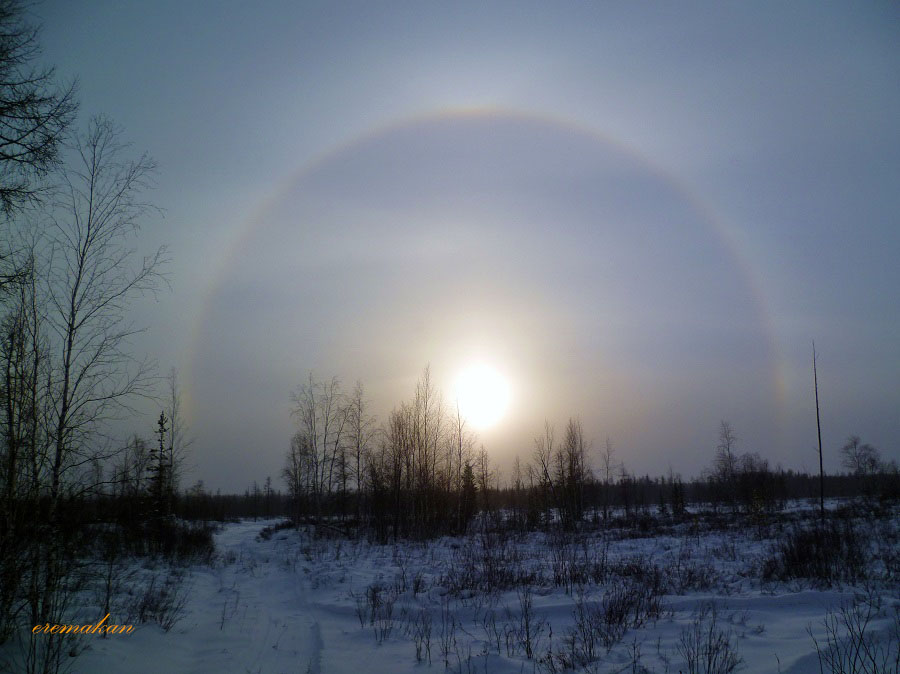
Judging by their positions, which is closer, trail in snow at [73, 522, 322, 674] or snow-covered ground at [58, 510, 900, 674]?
snow-covered ground at [58, 510, 900, 674]

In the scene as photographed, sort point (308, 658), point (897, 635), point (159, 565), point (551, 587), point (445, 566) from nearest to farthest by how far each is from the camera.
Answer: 1. point (897, 635)
2. point (308, 658)
3. point (551, 587)
4. point (445, 566)
5. point (159, 565)

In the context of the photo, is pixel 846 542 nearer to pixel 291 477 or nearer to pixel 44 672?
pixel 44 672

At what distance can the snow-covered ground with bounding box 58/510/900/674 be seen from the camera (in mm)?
6242

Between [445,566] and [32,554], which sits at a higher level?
[32,554]

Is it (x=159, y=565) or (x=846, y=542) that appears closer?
(x=846, y=542)

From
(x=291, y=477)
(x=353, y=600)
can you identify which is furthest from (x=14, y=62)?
(x=291, y=477)

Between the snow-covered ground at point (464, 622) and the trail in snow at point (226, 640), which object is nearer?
the snow-covered ground at point (464, 622)

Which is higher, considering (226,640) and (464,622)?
(226,640)

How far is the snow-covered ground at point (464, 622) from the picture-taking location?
20.5 ft

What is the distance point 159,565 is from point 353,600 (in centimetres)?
910

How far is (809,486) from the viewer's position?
117000 millimetres

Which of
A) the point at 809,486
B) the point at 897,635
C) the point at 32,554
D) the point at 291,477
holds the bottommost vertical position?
the point at 809,486

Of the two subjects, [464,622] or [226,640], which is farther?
[464,622]

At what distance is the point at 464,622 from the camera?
8883 mm
